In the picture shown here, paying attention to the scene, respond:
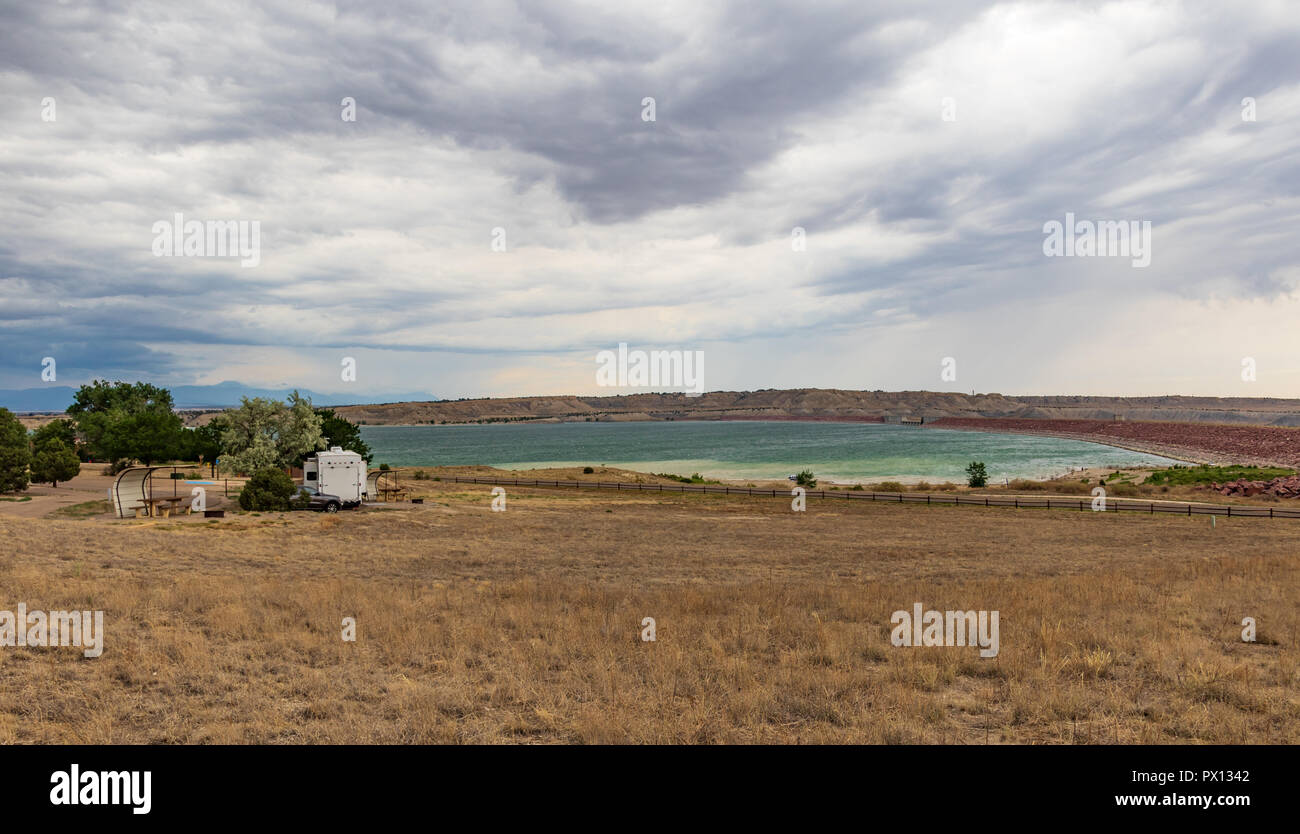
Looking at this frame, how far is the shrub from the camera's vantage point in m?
Result: 41.3

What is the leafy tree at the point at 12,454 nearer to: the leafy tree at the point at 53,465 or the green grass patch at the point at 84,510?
the leafy tree at the point at 53,465

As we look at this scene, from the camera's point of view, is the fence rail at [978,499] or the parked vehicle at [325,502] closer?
the parked vehicle at [325,502]

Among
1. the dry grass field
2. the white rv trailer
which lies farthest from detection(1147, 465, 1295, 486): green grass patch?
the white rv trailer

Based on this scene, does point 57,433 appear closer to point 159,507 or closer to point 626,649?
point 159,507

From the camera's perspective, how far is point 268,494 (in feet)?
136

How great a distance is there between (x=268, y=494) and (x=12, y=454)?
17970 mm

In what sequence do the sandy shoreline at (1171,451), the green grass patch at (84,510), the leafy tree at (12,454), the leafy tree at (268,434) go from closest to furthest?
the green grass patch at (84,510) < the leafy tree at (12,454) < the leafy tree at (268,434) < the sandy shoreline at (1171,451)

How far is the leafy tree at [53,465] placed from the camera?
4888 cm

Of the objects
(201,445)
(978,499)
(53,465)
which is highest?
(201,445)

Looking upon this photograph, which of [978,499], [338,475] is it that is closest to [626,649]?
[338,475]

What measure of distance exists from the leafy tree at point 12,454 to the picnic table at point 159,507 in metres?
11.9

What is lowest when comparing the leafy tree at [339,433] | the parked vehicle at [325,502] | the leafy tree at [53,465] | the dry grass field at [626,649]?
the parked vehicle at [325,502]

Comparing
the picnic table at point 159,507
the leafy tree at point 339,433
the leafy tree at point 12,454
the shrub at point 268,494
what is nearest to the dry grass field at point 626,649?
the picnic table at point 159,507
